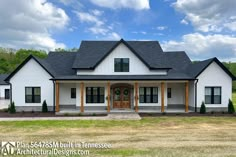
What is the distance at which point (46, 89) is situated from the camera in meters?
24.1

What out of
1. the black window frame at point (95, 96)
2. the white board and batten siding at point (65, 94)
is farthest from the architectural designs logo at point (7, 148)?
the white board and batten siding at point (65, 94)

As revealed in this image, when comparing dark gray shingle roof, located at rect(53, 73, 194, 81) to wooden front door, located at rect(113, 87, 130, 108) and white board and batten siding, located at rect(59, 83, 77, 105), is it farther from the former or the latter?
white board and batten siding, located at rect(59, 83, 77, 105)

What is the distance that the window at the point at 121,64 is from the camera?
79.0 ft

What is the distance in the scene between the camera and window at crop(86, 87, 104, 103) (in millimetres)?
23953

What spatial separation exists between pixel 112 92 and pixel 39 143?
13796mm

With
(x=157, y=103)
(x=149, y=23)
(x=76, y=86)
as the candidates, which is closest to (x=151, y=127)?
(x=157, y=103)

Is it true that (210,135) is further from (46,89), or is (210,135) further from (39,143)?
(46,89)

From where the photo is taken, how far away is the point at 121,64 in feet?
79.2

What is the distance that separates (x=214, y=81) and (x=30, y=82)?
17844mm

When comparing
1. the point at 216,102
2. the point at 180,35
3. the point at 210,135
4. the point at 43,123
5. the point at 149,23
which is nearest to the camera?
the point at 210,135

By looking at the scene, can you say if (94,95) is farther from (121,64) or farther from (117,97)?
(121,64)

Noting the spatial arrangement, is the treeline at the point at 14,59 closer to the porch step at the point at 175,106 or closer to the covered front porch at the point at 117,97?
the covered front porch at the point at 117,97

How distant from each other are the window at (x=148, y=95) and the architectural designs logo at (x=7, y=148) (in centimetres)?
1498

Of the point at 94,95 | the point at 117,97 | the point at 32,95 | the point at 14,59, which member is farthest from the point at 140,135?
the point at 14,59
